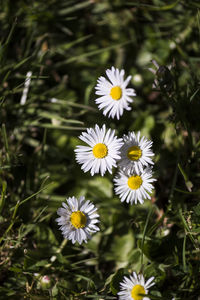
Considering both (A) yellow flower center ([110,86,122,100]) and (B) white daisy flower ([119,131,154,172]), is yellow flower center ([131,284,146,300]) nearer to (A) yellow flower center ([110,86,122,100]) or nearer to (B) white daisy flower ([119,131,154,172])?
(B) white daisy flower ([119,131,154,172])

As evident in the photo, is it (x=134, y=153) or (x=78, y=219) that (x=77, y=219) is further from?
(x=134, y=153)

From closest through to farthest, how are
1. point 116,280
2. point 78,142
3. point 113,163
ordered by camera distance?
point 113,163 → point 116,280 → point 78,142

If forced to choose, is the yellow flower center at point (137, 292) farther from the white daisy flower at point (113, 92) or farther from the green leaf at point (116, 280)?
the white daisy flower at point (113, 92)

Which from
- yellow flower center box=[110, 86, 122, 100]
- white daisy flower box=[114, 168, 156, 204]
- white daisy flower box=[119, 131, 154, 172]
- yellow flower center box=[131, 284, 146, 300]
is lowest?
yellow flower center box=[131, 284, 146, 300]

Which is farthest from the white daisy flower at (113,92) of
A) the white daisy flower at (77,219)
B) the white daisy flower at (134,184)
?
the white daisy flower at (77,219)

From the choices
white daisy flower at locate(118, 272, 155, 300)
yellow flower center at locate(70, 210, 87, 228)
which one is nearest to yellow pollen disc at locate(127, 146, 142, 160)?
yellow flower center at locate(70, 210, 87, 228)

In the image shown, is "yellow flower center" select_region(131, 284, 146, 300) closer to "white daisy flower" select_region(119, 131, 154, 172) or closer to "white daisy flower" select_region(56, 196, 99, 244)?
"white daisy flower" select_region(56, 196, 99, 244)

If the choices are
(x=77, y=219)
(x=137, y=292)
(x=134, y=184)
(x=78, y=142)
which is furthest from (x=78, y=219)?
(x=78, y=142)

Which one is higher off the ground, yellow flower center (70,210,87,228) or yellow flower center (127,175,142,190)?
yellow flower center (127,175,142,190)

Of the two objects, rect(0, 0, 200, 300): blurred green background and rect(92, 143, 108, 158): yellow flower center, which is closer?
rect(92, 143, 108, 158): yellow flower center
